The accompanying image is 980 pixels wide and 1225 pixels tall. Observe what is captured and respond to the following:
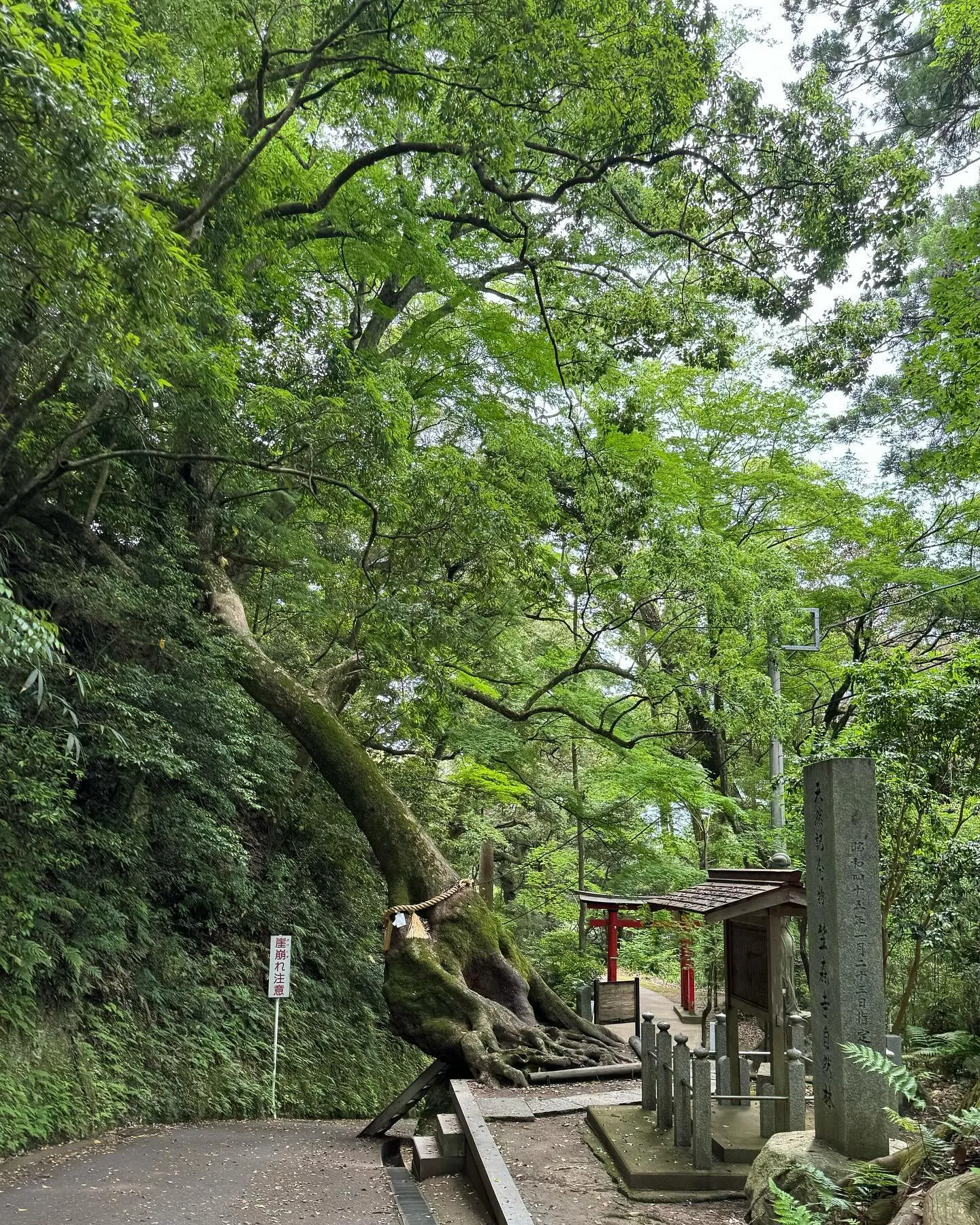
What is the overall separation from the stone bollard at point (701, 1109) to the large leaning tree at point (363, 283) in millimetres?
3321

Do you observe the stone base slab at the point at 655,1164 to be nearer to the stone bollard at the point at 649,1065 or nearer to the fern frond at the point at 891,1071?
the stone bollard at the point at 649,1065

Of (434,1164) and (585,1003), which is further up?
(585,1003)

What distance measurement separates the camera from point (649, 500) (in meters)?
12.3

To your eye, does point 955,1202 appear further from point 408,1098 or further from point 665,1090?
point 408,1098

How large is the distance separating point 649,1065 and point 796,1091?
1.82 meters

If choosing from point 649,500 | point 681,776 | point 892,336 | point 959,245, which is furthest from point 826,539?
point 959,245

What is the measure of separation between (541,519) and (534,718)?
4.70m

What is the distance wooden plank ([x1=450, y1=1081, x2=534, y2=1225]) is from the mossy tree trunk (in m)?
0.90

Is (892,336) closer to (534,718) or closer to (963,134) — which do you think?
(963,134)

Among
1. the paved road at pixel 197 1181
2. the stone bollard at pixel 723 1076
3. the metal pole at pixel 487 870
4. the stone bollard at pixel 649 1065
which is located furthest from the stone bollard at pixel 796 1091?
the metal pole at pixel 487 870

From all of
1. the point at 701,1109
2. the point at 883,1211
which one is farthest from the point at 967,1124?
the point at 701,1109

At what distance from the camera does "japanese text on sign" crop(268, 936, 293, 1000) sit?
10.7 meters

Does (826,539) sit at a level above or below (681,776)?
above

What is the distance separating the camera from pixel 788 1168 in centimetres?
469
